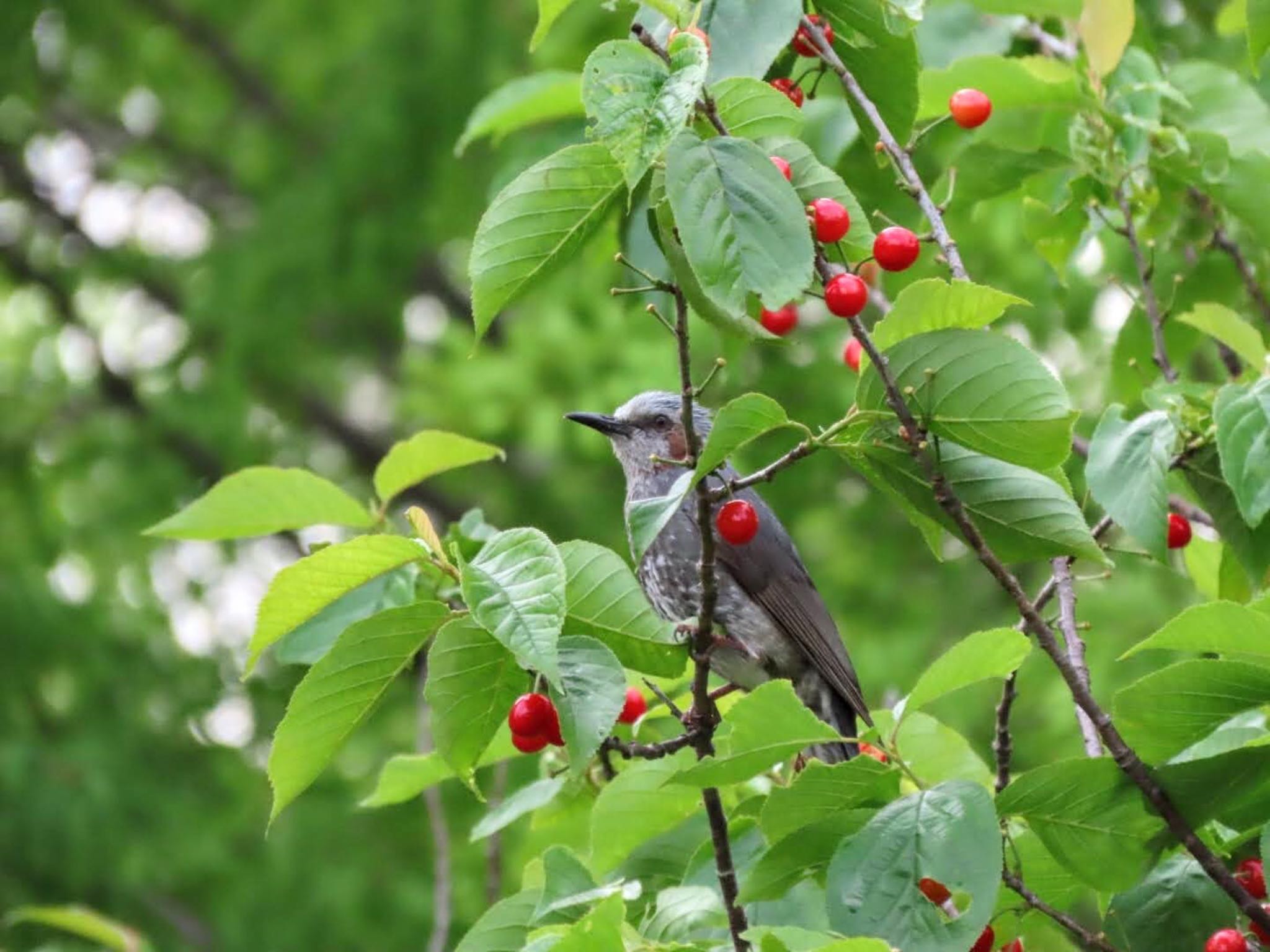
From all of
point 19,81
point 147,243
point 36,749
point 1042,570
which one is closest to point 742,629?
point 1042,570

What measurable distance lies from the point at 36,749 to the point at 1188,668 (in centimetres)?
790

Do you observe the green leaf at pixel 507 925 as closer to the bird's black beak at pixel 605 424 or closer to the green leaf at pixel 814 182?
the green leaf at pixel 814 182

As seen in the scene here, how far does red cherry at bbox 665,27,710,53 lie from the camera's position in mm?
1886

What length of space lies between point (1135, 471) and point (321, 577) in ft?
3.46

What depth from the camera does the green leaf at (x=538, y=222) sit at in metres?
1.96

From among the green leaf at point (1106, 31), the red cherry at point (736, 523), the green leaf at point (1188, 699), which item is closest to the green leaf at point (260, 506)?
the red cherry at point (736, 523)

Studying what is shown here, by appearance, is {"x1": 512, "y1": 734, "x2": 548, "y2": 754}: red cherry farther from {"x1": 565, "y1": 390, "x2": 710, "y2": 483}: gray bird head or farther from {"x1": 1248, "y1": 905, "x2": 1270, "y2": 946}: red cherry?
{"x1": 565, "y1": 390, "x2": 710, "y2": 483}: gray bird head

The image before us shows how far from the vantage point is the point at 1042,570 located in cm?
820

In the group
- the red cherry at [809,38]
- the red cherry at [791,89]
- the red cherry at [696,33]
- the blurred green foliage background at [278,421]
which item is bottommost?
the blurred green foliage background at [278,421]

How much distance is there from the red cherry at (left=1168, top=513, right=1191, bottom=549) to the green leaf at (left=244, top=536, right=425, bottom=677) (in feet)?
4.35

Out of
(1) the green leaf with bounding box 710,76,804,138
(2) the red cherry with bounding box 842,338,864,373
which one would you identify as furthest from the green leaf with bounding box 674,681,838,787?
(2) the red cherry with bounding box 842,338,864,373

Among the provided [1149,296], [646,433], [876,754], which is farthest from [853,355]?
[646,433]

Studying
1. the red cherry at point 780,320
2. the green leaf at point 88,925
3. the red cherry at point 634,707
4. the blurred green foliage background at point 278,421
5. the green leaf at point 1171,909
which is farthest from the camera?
the blurred green foliage background at point 278,421

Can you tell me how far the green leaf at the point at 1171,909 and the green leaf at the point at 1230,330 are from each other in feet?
2.47
